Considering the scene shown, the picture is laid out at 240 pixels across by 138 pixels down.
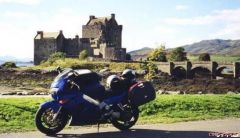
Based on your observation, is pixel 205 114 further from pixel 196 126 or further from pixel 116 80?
pixel 116 80

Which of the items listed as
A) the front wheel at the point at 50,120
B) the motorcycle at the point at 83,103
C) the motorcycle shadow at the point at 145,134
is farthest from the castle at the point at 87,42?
the front wheel at the point at 50,120

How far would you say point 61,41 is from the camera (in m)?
124

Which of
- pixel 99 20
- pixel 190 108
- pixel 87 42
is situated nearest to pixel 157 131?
pixel 190 108

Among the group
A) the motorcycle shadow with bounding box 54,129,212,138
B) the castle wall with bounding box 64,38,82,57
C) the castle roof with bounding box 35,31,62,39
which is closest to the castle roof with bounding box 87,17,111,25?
the castle wall with bounding box 64,38,82,57

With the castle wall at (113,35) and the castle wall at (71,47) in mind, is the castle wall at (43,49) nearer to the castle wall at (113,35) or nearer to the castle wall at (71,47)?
the castle wall at (71,47)

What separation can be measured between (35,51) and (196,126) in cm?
11412

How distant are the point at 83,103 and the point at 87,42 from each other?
11268cm

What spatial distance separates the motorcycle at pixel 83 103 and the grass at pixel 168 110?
159 centimetres

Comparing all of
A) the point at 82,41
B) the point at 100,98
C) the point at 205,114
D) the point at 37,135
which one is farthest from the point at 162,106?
the point at 82,41

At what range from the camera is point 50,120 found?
37.3 ft

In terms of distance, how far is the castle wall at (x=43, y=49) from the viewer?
122688 millimetres

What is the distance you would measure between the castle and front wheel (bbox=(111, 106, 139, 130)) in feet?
343

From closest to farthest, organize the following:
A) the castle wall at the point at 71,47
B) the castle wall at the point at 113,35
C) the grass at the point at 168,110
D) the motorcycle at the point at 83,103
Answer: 1. the motorcycle at the point at 83,103
2. the grass at the point at 168,110
3. the castle wall at the point at 71,47
4. the castle wall at the point at 113,35

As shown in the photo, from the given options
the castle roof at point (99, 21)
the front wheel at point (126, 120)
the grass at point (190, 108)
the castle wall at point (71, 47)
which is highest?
the castle roof at point (99, 21)
